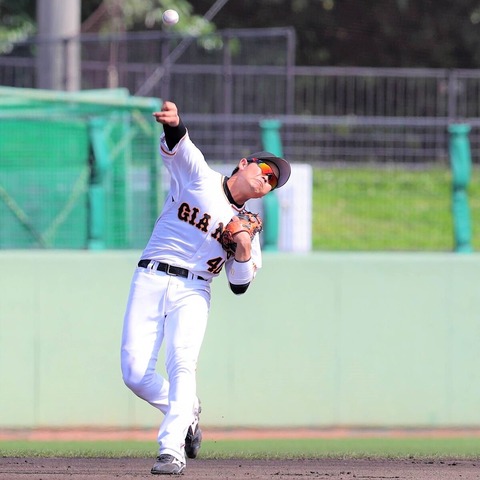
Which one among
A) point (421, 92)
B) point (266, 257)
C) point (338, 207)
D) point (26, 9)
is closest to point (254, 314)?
point (266, 257)

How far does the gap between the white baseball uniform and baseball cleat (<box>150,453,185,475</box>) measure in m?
0.22

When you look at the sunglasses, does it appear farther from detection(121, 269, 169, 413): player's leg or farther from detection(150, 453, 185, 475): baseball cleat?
detection(150, 453, 185, 475): baseball cleat

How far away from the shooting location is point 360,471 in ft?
21.9

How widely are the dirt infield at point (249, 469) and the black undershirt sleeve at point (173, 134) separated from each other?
1.73m

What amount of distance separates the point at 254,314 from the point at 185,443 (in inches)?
65.3

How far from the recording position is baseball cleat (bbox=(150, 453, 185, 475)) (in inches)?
239

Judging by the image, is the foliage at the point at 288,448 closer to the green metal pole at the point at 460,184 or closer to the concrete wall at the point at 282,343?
the concrete wall at the point at 282,343

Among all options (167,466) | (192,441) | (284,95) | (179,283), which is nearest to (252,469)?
(192,441)

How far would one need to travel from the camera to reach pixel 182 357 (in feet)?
20.7

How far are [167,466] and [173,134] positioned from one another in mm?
1670

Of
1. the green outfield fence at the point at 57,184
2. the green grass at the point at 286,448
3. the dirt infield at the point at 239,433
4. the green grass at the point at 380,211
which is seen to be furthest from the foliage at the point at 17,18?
the green grass at the point at 286,448

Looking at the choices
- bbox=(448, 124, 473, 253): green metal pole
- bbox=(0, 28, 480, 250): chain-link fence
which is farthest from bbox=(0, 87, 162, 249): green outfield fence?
bbox=(448, 124, 473, 253): green metal pole

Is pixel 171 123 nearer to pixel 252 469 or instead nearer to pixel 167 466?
pixel 167 466

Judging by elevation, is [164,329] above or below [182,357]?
above
